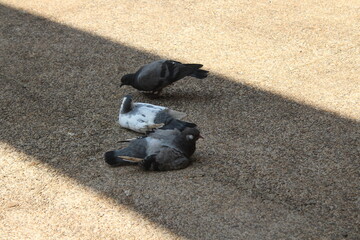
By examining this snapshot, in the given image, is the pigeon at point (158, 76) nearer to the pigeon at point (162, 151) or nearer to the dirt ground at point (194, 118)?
the dirt ground at point (194, 118)

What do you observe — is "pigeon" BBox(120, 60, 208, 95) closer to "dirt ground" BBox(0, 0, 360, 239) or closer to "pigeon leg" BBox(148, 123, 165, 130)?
"dirt ground" BBox(0, 0, 360, 239)

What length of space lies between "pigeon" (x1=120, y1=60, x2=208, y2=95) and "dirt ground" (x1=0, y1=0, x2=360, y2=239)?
8.1 inches

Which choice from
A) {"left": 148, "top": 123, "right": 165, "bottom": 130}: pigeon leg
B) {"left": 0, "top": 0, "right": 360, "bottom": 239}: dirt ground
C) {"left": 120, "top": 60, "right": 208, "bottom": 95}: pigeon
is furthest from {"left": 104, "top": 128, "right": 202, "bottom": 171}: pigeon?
{"left": 120, "top": 60, "right": 208, "bottom": 95}: pigeon

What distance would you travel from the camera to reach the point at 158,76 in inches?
212

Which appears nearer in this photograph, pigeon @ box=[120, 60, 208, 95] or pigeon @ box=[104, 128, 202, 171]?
pigeon @ box=[104, 128, 202, 171]

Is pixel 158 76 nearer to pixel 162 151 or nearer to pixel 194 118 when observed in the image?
pixel 194 118

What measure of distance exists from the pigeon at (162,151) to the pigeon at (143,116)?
0.33m

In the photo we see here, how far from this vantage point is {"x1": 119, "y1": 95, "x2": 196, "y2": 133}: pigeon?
4.89m

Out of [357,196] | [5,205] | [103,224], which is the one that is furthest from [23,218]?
[357,196]

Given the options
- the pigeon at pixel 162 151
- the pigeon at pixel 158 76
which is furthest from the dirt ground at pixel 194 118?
the pigeon at pixel 158 76

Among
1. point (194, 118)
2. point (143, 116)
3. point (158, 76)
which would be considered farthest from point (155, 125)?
point (158, 76)

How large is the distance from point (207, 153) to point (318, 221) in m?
1.05

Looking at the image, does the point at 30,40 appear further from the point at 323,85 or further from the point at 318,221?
the point at 318,221

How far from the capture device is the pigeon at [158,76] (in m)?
5.39
